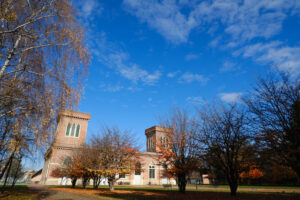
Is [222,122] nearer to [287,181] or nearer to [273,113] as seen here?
[273,113]

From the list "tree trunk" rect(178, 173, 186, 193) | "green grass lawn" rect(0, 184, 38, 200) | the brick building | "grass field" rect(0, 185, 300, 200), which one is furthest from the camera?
the brick building

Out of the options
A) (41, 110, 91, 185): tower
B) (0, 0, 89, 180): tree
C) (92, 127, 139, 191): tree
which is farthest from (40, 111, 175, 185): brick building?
(0, 0, 89, 180): tree

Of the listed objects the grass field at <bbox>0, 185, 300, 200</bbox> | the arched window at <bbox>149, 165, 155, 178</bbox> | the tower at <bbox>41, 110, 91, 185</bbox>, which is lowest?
the grass field at <bbox>0, 185, 300, 200</bbox>

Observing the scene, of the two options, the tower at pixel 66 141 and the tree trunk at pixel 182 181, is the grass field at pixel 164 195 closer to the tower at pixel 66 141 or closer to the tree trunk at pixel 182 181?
the tree trunk at pixel 182 181

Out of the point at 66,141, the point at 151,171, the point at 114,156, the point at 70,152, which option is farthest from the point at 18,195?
the point at 151,171

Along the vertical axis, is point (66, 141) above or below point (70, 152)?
above

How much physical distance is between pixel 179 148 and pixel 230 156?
410cm

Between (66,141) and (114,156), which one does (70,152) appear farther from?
(114,156)

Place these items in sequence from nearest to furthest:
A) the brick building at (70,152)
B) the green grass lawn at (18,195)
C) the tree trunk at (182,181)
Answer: the green grass lawn at (18,195), the tree trunk at (182,181), the brick building at (70,152)

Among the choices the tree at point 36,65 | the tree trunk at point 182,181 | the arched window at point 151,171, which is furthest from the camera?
the arched window at point 151,171

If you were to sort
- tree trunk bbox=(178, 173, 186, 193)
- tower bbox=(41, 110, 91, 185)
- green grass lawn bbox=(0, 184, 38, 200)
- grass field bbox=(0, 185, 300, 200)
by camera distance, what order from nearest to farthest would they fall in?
green grass lawn bbox=(0, 184, 38, 200)
grass field bbox=(0, 185, 300, 200)
tree trunk bbox=(178, 173, 186, 193)
tower bbox=(41, 110, 91, 185)

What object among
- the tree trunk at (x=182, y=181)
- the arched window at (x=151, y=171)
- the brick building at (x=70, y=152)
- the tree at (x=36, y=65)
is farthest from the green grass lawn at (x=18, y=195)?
the arched window at (x=151, y=171)

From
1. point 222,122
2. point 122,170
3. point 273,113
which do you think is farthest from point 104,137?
point 273,113

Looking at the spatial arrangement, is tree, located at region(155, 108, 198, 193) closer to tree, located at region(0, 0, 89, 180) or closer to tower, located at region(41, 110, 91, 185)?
tree, located at region(0, 0, 89, 180)
